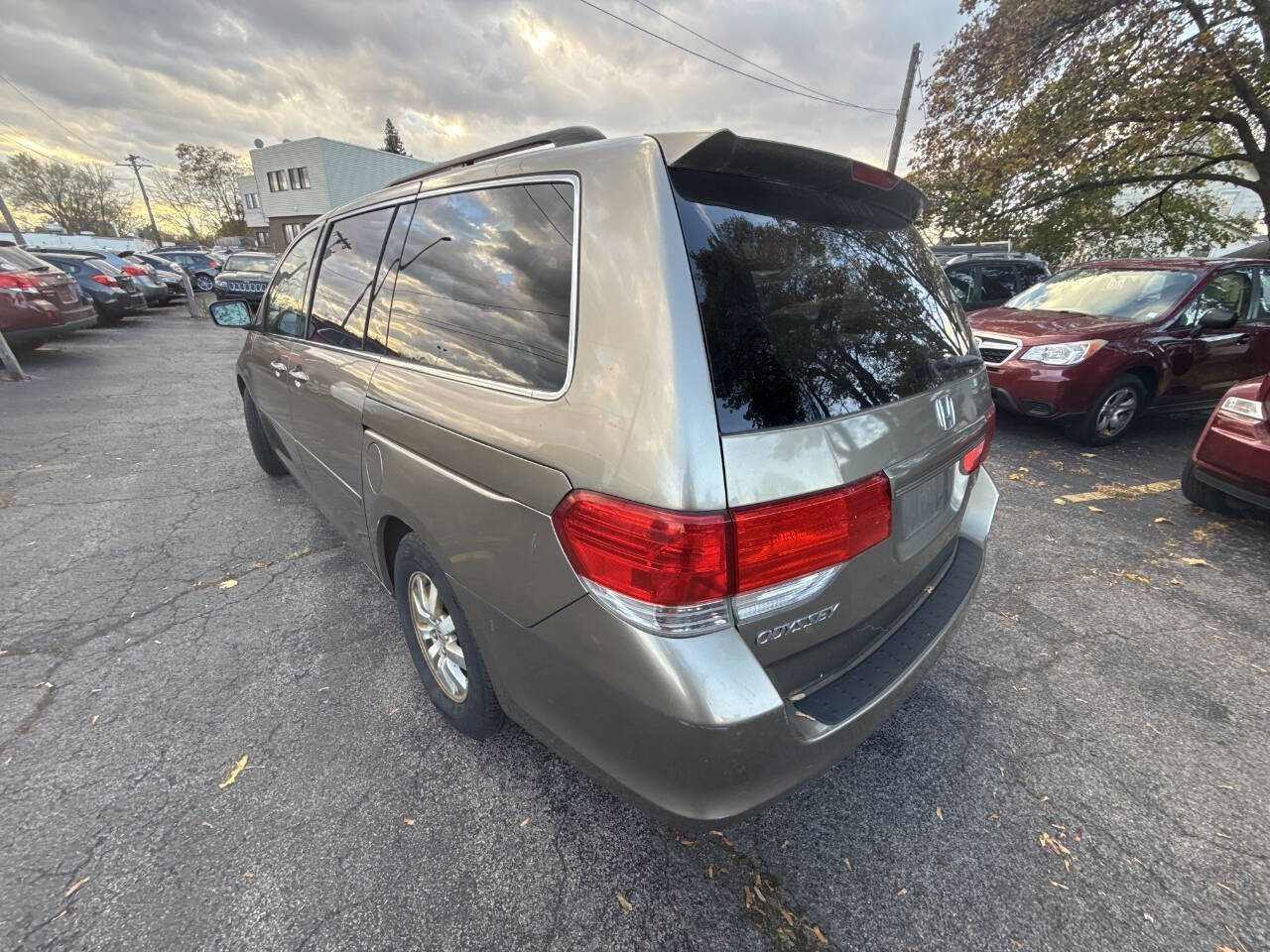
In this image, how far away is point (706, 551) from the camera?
1146 mm

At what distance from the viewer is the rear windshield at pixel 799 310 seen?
123 centimetres

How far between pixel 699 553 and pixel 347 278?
91.8 inches

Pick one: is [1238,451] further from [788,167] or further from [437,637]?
[437,637]

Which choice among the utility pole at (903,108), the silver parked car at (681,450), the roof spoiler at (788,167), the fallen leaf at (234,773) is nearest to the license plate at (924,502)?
the silver parked car at (681,450)

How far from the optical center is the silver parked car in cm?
118

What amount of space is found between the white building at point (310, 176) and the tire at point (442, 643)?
144 feet

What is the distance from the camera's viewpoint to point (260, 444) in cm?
434

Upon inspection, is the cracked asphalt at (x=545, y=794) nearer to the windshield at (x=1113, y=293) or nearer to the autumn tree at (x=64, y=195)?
the windshield at (x=1113, y=293)

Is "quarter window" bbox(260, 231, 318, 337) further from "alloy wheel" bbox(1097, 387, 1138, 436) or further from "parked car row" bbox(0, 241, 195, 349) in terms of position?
"parked car row" bbox(0, 241, 195, 349)

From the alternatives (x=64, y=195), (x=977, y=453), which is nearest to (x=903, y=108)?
(x=977, y=453)

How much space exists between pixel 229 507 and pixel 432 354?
127 inches

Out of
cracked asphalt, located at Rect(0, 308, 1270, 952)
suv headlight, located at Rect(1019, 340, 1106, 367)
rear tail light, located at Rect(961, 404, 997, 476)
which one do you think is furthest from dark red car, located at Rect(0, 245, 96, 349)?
suv headlight, located at Rect(1019, 340, 1106, 367)

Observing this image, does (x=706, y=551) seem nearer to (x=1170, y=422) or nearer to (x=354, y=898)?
(x=354, y=898)

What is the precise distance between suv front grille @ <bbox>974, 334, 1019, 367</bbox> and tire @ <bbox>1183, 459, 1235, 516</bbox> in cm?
184
